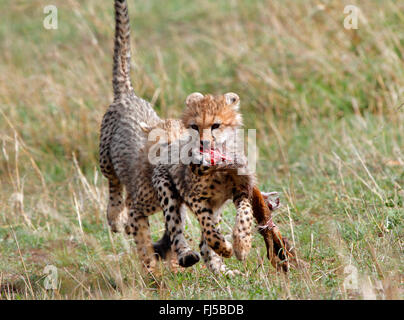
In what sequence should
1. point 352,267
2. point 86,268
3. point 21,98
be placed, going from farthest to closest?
point 21,98 < point 86,268 < point 352,267

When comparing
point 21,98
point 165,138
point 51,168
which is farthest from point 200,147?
point 21,98

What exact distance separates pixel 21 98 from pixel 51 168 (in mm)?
1483

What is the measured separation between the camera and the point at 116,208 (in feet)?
20.2

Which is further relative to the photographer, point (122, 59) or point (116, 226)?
point (122, 59)

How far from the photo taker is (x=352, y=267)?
4152mm

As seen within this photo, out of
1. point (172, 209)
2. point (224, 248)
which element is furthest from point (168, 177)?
point (224, 248)

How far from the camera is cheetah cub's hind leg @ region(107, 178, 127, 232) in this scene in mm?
6039

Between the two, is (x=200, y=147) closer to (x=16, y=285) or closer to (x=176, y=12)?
(x=16, y=285)

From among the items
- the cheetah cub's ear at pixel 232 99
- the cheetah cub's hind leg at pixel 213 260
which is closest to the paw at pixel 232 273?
the cheetah cub's hind leg at pixel 213 260

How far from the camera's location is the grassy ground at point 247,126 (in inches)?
177

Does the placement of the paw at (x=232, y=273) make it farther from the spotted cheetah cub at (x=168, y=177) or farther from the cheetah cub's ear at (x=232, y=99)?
the cheetah cub's ear at (x=232, y=99)

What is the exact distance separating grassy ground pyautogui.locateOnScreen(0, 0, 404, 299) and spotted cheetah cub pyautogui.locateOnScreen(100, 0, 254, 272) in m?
0.19

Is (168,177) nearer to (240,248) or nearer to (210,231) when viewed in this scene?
(210,231)

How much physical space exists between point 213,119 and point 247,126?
11.6 ft
